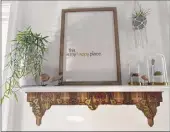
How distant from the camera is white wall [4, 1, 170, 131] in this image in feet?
5.69

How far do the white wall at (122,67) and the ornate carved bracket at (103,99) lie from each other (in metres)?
0.20

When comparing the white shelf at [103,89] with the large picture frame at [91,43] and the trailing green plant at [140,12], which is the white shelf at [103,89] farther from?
the trailing green plant at [140,12]

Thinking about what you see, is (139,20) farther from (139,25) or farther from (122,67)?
(122,67)

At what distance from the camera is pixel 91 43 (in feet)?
6.11

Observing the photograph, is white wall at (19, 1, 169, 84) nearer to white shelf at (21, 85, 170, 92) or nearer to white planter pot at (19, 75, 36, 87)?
white planter pot at (19, 75, 36, 87)

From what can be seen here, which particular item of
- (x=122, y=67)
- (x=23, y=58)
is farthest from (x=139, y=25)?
(x=23, y=58)

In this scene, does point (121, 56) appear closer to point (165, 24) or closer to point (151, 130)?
point (165, 24)

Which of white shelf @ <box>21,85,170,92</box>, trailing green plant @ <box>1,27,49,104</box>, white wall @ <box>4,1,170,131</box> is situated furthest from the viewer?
white wall @ <box>4,1,170,131</box>

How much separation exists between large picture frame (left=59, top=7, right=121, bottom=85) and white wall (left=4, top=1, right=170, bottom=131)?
0.07 metres

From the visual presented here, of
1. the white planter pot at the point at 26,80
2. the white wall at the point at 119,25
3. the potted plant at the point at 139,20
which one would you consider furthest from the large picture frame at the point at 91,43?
the white planter pot at the point at 26,80

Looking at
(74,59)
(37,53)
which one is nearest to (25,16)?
(37,53)

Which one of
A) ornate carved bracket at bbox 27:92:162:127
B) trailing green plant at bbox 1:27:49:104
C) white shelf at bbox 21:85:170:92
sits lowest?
ornate carved bracket at bbox 27:92:162:127

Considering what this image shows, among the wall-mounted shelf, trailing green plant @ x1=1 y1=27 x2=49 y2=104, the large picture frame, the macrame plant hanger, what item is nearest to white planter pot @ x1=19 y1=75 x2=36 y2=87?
trailing green plant @ x1=1 y1=27 x2=49 y2=104

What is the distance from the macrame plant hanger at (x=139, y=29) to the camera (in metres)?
1.81
